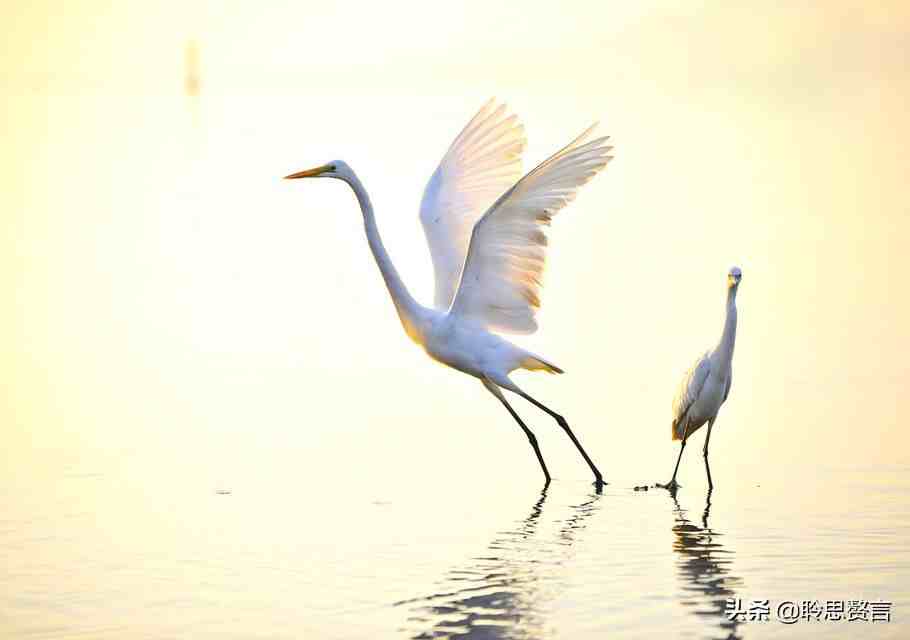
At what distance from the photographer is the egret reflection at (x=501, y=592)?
789 centimetres

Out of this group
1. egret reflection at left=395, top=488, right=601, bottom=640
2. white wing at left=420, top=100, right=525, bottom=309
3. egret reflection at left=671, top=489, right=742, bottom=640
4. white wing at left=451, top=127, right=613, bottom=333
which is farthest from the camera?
white wing at left=420, top=100, right=525, bottom=309

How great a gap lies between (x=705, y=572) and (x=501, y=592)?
3.87 ft

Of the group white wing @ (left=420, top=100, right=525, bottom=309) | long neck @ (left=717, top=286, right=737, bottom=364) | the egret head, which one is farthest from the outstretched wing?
the egret head

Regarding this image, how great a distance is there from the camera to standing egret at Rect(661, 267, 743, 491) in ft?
42.3

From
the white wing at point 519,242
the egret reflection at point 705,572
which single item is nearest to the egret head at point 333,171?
the white wing at point 519,242

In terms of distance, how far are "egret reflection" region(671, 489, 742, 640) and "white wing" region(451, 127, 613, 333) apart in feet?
7.44

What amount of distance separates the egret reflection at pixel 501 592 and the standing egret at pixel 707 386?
287cm

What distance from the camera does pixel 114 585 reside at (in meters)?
9.04

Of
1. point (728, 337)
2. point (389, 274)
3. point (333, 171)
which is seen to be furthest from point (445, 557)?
point (728, 337)

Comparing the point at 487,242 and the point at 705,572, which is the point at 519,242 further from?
the point at 705,572

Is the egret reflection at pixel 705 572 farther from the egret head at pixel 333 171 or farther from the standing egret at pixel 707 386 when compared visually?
the egret head at pixel 333 171

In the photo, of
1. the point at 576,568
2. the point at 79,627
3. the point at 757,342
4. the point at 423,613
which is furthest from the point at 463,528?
the point at 757,342

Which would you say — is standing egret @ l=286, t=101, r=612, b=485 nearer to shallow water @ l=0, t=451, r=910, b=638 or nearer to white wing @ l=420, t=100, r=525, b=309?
white wing @ l=420, t=100, r=525, b=309

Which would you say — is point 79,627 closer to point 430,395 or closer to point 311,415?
point 311,415
